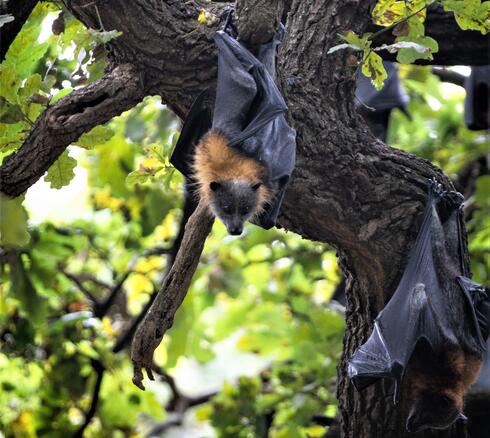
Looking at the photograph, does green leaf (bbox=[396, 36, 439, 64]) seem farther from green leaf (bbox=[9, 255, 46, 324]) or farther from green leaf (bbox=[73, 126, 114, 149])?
green leaf (bbox=[9, 255, 46, 324])

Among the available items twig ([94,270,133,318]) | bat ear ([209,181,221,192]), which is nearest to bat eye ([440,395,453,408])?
bat ear ([209,181,221,192])

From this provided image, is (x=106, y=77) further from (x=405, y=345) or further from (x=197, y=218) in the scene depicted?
(x=405, y=345)

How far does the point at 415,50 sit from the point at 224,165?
121 centimetres

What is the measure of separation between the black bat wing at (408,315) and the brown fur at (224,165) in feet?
3.06

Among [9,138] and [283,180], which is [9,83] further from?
[283,180]

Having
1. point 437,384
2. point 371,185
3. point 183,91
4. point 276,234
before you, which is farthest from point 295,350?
point 183,91

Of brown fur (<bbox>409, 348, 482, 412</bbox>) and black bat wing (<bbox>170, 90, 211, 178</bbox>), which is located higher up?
black bat wing (<bbox>170, 90, 211, 178</bbox>)

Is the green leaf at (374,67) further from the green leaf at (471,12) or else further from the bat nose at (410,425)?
the bat nose at (410,425)

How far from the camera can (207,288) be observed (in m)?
9.30

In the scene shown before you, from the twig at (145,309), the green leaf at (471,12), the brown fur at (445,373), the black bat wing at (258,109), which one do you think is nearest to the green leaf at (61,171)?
the black bat wing at (258,109)

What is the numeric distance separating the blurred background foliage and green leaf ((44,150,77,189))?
1.01 metres

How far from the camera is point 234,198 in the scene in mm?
4941

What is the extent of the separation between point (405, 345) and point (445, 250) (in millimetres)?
643

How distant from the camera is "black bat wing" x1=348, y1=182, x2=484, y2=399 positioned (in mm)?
4973
